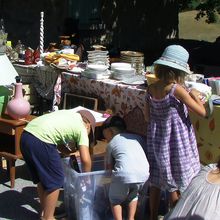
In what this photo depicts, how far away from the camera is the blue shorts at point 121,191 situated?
3838 millimetres

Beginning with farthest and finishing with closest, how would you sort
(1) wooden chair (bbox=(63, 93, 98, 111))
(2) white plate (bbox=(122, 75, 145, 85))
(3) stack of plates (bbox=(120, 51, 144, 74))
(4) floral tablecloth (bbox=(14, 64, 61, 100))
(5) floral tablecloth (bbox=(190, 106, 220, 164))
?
(4) floral tablecloth (bbox=(14, 64, 61, 100)) → (3) stack of plates (bbox=(120, 51, 144, 74)) → (1) wooden chair (bbox=(63, 93, 98, 111)) → (2) white plate (bbox=(122, 75, 145, 85)) → (5) floral tablecloth (bbox=(190, 106, 220, 164))

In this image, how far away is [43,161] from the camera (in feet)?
13.0

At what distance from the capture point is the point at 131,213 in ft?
13.0

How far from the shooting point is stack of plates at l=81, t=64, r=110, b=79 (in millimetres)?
5543

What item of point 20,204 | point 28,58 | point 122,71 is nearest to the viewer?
point 20,204

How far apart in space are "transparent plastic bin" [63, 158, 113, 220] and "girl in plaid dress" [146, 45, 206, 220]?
0.43m

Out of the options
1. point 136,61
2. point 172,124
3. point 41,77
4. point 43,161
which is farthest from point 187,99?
point 41,77

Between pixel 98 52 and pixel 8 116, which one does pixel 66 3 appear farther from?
pixel 8 116

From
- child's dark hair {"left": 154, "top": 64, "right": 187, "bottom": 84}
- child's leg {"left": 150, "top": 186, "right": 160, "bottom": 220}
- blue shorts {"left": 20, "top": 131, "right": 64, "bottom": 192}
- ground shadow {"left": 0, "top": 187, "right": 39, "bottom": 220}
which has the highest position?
child's dark hair {"left": 154, "top": 64, "right": 187, "bottom": 84}

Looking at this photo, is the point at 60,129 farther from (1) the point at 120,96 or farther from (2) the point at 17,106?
(1) the point at 120,96

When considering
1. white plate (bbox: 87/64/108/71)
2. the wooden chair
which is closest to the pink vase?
the wooden chair

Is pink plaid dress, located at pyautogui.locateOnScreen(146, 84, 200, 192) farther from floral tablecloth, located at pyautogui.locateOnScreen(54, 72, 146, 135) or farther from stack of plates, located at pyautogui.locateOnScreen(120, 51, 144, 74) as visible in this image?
stack of plates, located at pyautogui.locateOnScreen(120, 51, 144, 74)

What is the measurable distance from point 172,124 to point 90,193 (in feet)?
2.66

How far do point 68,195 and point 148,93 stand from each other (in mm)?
1053
